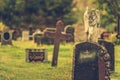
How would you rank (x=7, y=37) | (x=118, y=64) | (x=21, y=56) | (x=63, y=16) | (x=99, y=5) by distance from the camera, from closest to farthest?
(x=118, y=64), (x=21, y=56), (x=7, y=37), (x=99, y=5), (x=63, y=16)

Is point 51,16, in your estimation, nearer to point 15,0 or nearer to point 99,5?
point 15,0

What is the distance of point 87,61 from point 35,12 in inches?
1435

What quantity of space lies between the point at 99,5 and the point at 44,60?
18.7m

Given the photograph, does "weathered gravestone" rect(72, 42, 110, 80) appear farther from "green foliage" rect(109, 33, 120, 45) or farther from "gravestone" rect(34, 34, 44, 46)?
"green foliage" rect(109, 33, 120, 45)

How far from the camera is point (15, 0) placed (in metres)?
48.5

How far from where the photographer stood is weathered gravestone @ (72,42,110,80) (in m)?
13.2

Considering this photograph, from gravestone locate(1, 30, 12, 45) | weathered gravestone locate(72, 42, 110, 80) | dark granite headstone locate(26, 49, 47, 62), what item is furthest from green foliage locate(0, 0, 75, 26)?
weathered gravestone locate(72, 42, 110, 80)

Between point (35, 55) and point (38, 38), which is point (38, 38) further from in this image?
point (35, 55)

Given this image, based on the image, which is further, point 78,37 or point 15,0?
point 15,0

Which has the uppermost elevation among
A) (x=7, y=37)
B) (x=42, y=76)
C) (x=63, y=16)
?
(x=63, y=16)

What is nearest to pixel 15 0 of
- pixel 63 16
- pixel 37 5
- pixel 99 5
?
pixel 37 5

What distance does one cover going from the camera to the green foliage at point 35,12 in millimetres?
47438

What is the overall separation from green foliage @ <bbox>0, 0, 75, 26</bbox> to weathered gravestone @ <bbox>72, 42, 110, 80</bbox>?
33.9m

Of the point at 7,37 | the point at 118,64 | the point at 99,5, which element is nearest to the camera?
the point at 118,64
